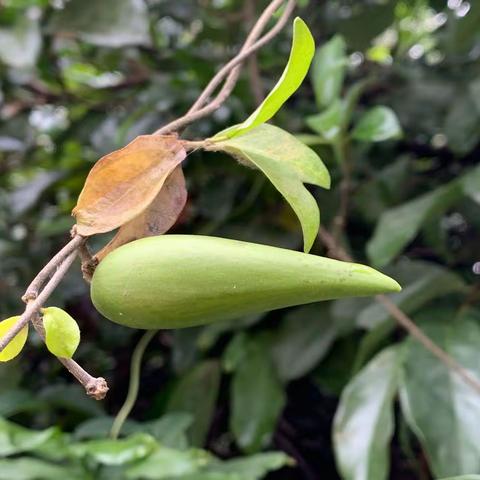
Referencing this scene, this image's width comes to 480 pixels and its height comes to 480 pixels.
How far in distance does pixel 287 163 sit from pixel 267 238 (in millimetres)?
434

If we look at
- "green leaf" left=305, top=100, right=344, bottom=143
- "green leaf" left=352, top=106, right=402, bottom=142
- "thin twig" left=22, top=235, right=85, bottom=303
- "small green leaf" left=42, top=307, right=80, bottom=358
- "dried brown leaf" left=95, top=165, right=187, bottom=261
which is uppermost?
"thin twig" left=22, top=235, right=85, bottom=303

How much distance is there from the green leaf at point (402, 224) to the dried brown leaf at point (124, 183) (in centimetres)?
31

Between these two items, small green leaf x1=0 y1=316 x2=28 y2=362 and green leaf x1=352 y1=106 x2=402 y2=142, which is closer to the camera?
small green leaf x1=0 y1=316 x2=28 y2=362

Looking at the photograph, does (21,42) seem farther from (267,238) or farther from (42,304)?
(42,304)

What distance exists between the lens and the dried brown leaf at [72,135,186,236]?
0.25 metres

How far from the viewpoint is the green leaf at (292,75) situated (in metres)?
0.24

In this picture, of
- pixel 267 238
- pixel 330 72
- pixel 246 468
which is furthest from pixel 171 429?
pixel 330 72

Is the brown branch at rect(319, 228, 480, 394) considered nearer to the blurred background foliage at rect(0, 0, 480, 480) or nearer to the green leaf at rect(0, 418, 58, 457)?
the blurred background foliage at rect(0, 0, 480, 480)

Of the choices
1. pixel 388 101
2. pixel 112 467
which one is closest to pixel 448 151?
pixel 388 101

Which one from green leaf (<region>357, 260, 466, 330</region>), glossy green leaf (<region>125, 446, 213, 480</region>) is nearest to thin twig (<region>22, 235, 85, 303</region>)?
glossy green leaf (<region>125, 446, 213, 480</region>)

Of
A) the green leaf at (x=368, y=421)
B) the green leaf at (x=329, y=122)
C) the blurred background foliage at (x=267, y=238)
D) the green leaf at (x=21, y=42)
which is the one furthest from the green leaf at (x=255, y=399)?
the green leaf at (x=21, y=42)

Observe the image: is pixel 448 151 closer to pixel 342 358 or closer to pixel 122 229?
pixel 342 358

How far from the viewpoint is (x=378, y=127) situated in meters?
0.53

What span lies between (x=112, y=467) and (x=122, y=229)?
33 centimetres
